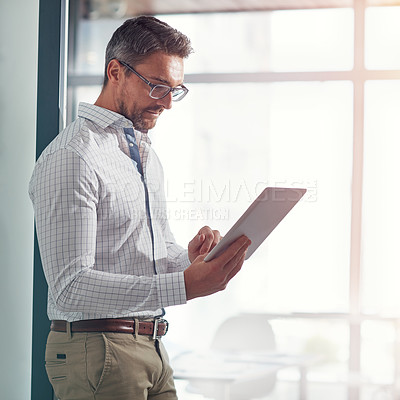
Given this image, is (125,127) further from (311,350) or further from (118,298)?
(311,350)

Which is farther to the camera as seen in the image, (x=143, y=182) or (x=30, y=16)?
(x=30, y=16)

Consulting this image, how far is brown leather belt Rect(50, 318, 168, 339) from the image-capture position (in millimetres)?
1446

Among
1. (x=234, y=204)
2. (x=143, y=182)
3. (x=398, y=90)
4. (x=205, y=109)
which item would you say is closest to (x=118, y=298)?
(x=143, y=182)

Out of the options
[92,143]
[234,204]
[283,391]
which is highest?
[92,143]

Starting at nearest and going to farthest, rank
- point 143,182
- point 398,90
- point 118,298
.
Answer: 1. point 118,298
2. point 143,182
3. point 398,90

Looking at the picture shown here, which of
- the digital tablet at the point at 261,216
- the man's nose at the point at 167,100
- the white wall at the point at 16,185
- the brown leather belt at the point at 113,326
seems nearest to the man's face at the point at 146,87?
the man's nose at the point at 167,100

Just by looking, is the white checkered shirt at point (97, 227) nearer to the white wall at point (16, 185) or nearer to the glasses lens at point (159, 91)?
the glasses lens at point (159, 91)

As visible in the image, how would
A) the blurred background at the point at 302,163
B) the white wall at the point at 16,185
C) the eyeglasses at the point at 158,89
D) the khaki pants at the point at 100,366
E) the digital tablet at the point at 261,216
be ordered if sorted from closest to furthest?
the digital tablet at the point at 261,216 < the khaki pants at the point at 100,366 < the eyeglasses at the point at 158,89 < the white wall at the point at 16,185 < the blurred background at the point at 302,163

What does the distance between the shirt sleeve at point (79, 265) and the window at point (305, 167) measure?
4.24ft

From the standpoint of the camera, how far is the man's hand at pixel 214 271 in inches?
50.4

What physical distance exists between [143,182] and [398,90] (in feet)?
5.04

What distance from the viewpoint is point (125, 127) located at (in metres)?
1.59

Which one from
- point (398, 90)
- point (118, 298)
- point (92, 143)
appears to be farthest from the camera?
point (398, 90)

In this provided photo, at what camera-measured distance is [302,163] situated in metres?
2.56
